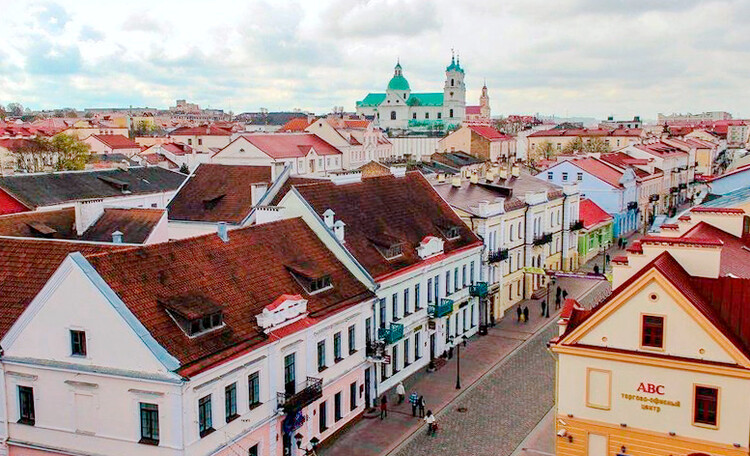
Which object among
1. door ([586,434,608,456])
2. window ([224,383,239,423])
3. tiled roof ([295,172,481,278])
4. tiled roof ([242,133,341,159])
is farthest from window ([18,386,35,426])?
tiled roof ([242,133,341,159])

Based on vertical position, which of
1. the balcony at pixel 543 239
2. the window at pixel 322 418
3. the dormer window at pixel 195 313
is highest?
the dormer window at pixel 195 313

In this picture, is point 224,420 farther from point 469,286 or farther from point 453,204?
point 453,204

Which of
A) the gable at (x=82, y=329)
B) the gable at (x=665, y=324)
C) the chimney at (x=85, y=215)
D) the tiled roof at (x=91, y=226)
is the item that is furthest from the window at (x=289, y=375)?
the chimney at (x=85, y=215)

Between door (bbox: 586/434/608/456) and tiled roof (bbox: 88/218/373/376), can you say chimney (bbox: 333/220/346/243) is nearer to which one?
tiled roof (bbox: 88/218/373/376)

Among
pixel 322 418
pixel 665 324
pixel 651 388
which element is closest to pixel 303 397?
pixel 322 418

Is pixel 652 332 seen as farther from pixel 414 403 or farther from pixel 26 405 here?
pixel 26 405

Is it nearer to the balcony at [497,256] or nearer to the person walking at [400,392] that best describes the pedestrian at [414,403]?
the person walking at [400,392]

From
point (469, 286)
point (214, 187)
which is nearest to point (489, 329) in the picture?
point (469, 286)

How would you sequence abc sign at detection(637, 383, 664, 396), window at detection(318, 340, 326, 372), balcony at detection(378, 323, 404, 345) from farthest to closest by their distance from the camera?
balcony at detection(378, 323, 404, 345) < window at detection(318, 340, 326, 372) < abc sign at detection(637, 383, 664, 396)
